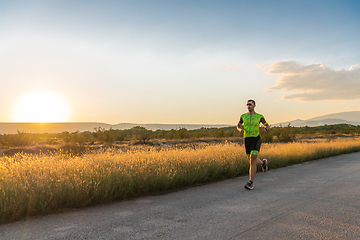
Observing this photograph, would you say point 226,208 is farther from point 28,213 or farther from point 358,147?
point 358,147

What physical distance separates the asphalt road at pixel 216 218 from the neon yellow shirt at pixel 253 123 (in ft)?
5.20

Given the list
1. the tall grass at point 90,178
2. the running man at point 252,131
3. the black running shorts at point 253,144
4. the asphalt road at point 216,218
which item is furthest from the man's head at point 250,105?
the tall grass at point 90,178

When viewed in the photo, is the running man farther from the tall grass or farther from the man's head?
the tall grass

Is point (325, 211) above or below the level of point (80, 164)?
below

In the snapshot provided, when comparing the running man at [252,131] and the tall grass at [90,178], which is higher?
the running man at [252,131]

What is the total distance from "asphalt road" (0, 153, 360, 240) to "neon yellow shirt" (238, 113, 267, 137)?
159 cm

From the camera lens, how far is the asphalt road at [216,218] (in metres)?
4.05

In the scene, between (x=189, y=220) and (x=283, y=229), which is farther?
(x=189, y=220)

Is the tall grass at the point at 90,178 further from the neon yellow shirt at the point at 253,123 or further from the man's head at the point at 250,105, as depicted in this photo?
the man's head at the point at 250,105

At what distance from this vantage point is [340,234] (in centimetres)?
394

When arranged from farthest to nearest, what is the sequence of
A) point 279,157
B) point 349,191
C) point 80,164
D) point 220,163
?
point 279,157 < point 220,163 < point 80,164 < point 349,191

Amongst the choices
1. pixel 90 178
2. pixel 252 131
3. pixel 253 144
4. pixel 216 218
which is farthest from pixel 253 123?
pixel 90 178

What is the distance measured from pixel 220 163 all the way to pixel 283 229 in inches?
222

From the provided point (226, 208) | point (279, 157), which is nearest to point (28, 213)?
point (226, 208)
